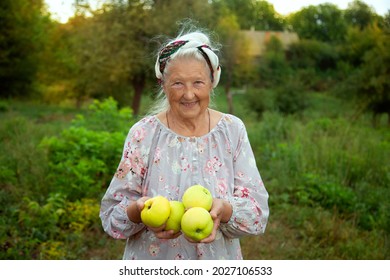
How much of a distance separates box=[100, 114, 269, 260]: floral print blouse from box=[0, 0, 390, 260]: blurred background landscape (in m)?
0.46

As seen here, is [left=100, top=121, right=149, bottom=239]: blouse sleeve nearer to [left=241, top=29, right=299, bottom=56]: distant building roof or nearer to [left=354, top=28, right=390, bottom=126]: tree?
[left=354, top=28, right=390, bottom=126]: tree

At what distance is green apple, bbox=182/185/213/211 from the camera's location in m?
1.87

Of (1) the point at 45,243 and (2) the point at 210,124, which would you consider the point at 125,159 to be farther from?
(1) the point at 45,243

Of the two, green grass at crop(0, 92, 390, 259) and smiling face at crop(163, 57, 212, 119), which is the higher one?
smiling face at crop(163, 57, 212, 119)

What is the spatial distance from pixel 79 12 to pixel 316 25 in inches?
442

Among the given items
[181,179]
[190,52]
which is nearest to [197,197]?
[181,179]

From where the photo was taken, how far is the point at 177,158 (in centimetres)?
209

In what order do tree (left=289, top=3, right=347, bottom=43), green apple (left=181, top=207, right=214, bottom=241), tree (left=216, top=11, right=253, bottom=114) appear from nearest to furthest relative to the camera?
1. green apple (left=181, top=207, right=214, bottom=241)
2. tree (left=289, top=3, right=347, bottom=43)
3. tree (left=216, top=11, right=253, bottom=114)

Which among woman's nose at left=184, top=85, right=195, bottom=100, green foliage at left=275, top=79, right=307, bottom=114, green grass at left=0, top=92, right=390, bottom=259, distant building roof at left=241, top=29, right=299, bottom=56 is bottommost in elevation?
green foliage at left=275, top=79, right=307, bottom=114

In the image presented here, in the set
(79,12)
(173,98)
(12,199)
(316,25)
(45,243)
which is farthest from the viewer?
(316,25)

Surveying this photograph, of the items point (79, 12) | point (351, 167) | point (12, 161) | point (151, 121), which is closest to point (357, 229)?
point (351, 167)

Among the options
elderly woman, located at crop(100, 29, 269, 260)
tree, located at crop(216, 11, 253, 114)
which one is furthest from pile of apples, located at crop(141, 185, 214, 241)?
tree, located at crop(216, 11, 253, 114)

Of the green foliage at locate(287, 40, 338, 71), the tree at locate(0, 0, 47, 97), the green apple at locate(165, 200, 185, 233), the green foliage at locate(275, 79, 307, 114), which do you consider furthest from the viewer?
the green foliage at locate(287, 40, 338, 71)
